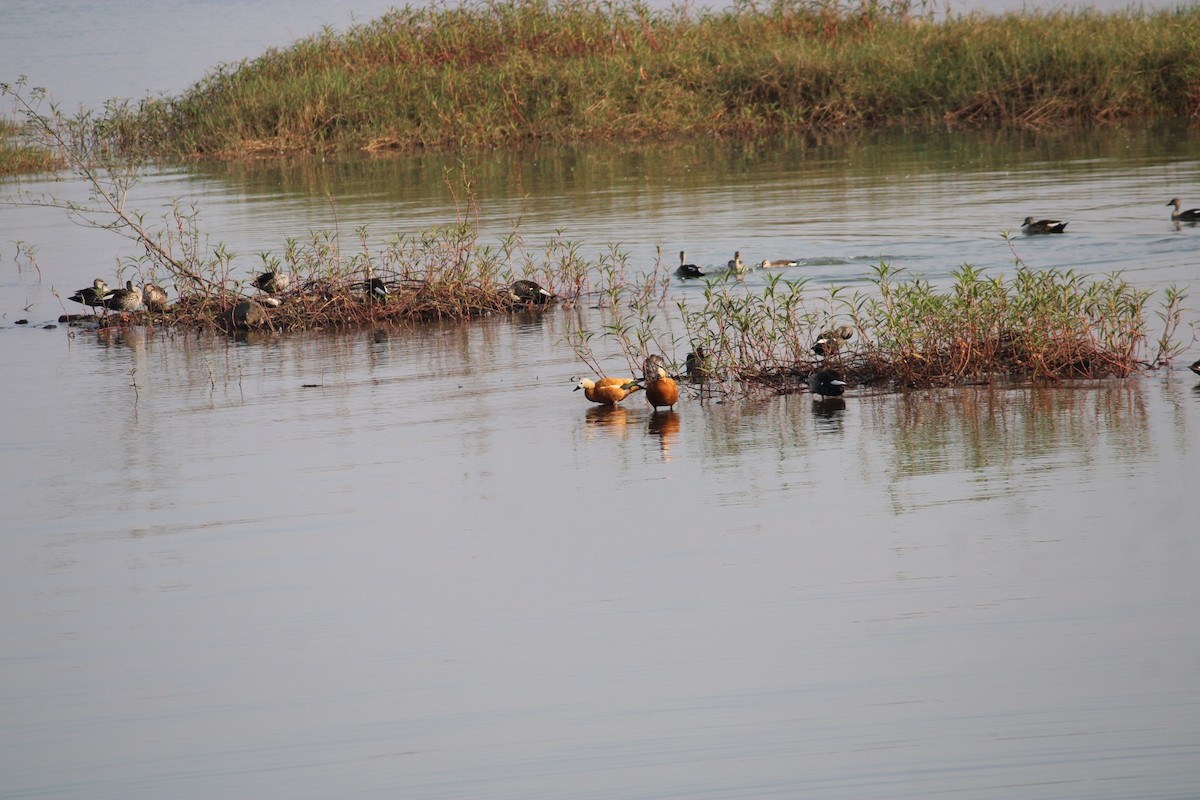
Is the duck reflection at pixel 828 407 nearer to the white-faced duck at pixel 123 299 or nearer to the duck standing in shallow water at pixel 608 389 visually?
the duck standing in shallow water at pixel 608 389

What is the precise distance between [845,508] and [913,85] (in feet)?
84.5

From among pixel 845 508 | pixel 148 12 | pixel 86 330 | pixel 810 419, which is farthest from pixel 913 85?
pixel 148 12

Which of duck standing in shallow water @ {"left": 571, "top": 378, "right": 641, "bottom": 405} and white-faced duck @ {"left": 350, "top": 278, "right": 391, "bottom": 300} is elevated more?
Answer: white-faced duck @ {"left": 350, "top": 278, "right": 391, "bottom": 300}

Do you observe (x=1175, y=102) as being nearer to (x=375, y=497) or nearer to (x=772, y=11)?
(x=772, y=11)

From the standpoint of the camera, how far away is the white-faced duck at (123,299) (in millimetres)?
14328

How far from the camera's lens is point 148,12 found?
88312 mm

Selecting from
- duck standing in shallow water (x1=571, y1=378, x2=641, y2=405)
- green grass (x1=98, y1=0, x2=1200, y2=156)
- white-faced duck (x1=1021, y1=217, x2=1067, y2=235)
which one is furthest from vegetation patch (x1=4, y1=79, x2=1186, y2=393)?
green grass (x1=98, y1=0, x2=1200, y2=156)

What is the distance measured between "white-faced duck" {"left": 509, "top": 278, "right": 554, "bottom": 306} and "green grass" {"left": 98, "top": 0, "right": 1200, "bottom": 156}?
60.4 feet

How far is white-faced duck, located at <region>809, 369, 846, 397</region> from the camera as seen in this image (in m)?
9.29

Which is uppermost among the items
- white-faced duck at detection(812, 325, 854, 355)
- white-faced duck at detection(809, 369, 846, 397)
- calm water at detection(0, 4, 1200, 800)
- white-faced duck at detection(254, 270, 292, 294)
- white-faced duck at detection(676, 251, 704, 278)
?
white-faced duck at detection(254, 270, 292, 294)

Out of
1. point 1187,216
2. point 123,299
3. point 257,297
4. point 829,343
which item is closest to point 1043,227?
point 1187,216

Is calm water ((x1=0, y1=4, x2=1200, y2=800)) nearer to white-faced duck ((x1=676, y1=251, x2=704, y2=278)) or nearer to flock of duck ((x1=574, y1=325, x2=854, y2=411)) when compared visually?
flock of duck ((x1=574, y1=325, x2=854, y2=411))

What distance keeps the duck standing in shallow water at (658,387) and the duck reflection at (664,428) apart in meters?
0.07

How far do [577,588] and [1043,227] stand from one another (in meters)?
10.7
